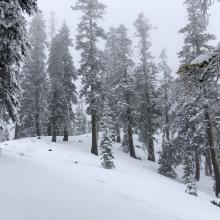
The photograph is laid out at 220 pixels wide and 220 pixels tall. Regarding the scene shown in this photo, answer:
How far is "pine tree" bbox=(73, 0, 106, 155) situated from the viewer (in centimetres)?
2822

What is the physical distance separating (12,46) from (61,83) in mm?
20567

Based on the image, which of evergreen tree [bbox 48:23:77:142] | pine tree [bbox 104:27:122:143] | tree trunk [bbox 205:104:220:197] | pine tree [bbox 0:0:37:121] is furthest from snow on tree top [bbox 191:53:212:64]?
evergreen tree [bbox 48:23:77:142]

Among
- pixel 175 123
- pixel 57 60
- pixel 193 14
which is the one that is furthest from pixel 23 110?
pixel 193 14

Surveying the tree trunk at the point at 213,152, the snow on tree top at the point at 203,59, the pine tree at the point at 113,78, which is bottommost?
the tree trunk at the point at 213,152

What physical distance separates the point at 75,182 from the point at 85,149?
1734cm

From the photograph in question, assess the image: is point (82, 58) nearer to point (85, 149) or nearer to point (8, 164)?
point (85, 149)

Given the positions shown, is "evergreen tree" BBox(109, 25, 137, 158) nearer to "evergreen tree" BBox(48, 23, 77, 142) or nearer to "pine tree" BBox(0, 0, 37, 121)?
"evergreen tree" BBox(48, 23, 77, 142)

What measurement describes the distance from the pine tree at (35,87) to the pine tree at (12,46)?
24.0m

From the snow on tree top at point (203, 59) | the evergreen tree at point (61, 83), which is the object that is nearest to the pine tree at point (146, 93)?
the evergreen tree at point (61, 83)

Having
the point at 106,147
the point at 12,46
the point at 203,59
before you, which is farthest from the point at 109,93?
the point at 203,59

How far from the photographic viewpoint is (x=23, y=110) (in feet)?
124

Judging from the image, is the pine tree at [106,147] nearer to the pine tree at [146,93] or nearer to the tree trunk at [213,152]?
the tree trunk at [213,152]

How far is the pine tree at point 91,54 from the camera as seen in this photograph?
28219 millimetres

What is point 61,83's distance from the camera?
32531 millimetres
